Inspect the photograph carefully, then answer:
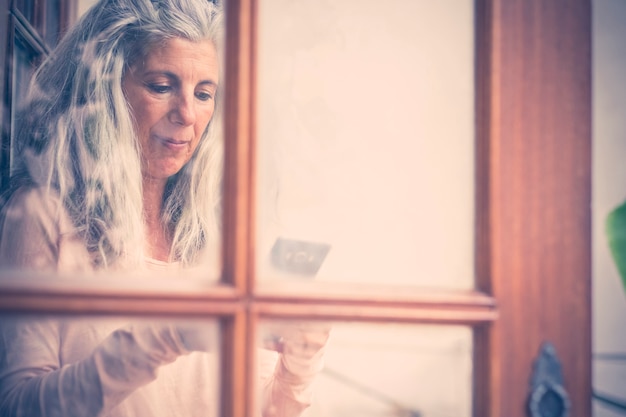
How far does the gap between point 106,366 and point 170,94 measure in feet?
2.25

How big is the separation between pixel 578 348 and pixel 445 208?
0.22 metres

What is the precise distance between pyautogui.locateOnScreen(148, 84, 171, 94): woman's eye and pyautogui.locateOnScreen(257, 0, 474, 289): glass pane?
45cm

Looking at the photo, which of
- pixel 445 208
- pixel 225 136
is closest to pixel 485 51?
pixel 445 208

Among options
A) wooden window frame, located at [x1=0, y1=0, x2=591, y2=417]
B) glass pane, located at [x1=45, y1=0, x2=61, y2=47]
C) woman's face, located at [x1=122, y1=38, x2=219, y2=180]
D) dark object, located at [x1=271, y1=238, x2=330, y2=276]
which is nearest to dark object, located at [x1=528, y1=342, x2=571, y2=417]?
wooden window frame, located at [x1=0, y1=0, x2=591, y2=417]

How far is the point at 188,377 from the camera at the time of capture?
1.09m

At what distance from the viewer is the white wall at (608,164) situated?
0.87 m

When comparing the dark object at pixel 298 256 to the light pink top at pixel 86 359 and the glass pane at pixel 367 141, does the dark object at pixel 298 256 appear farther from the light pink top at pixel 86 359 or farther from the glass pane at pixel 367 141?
the light pink top at pixel 86 359

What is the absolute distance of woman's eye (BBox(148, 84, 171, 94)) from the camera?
3.73 feet

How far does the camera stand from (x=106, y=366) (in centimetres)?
69

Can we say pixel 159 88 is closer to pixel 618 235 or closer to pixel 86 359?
pixel 86 359

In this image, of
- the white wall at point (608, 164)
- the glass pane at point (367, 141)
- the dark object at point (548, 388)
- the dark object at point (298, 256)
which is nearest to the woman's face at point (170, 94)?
the glass pane at point (367, 141)

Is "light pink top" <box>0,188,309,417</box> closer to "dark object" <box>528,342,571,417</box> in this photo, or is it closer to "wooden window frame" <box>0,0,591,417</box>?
"wooden window frame" <box>0,0,591,417</box>

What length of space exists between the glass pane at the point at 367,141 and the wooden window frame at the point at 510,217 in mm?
31

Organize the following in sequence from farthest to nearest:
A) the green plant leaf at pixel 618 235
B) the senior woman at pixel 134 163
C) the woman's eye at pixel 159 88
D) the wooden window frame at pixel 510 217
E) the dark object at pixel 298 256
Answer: the woman's eye at pixel 159 88 → the senior woman at pixel 134 163 → the green plant leaf at pixel 618 235 → the dark object at pixel 298 256 → the wooden window frame at pixel 510 217
